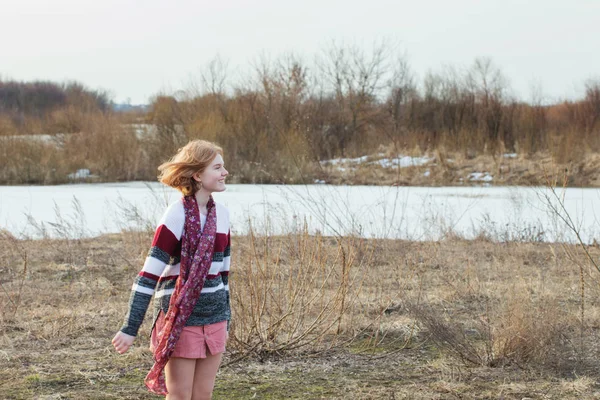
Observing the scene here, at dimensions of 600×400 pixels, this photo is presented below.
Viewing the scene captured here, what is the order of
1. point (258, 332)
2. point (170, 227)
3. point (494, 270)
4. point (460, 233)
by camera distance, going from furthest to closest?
point (460, 233) → point (494, 270) → point (258, 332) → point (170, 227)

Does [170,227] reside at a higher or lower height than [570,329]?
higher

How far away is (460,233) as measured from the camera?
10047 mm

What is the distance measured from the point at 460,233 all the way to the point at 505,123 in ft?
53.9

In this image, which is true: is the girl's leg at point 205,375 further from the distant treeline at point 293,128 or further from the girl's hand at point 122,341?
the distant treeline at point 293,128

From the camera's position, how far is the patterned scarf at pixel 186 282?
2.87m

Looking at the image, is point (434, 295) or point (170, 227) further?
point (434, 295)

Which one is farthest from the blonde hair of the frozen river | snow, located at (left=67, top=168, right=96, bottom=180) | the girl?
snow, located at (left=67, top=168, right=96, bottom=180)

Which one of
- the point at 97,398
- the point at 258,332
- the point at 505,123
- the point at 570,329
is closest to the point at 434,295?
the point at 570,329

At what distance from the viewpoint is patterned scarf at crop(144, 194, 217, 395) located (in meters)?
2.87

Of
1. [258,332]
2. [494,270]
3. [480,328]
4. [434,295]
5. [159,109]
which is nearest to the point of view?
[258,332]

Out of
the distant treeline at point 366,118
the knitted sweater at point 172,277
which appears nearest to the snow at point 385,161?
the distant treeline at point 366,118

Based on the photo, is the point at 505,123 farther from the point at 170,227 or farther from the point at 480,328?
the point at 170,227

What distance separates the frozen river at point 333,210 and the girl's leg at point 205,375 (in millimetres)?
4982

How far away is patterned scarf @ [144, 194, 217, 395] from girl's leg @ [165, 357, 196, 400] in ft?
0.17
